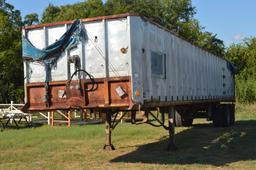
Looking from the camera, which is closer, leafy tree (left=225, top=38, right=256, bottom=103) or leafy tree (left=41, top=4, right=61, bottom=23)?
leafy tree (left=225, top=38, right=256, bottom=103)

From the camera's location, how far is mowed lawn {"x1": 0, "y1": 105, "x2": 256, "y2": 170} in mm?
12328

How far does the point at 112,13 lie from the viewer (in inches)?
2579

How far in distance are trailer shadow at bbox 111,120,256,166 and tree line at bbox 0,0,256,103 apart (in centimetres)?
1065

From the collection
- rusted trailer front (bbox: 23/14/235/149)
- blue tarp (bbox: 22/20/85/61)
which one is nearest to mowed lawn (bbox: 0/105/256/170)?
rusted trailer front (bbox: 23/14/235/149)

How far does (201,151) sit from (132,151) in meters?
1.94

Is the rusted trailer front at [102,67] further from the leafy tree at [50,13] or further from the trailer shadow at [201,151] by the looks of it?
the leafy tree at [50,13]

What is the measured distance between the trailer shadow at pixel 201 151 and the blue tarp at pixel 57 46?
121 inches

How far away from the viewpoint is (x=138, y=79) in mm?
11953

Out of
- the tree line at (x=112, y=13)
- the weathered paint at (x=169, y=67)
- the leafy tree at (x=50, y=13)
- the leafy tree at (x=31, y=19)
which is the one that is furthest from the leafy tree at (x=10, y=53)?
the weathered paint at (x=169, y=67)

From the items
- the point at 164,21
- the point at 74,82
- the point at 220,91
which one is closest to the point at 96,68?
the point at 74,82

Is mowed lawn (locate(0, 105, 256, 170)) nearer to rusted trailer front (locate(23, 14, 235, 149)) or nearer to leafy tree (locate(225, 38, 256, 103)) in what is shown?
rusted trailer front (locate(23, 14, 235, 149))

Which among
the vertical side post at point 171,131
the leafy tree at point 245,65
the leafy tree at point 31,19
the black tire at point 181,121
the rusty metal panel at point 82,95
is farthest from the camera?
the leafy tree at point 31,19

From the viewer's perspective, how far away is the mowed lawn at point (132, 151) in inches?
485

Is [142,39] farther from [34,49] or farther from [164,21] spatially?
[164,21]
